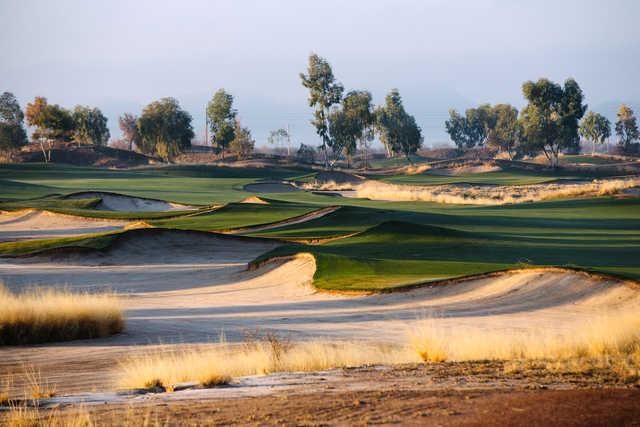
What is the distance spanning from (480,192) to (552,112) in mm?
48405

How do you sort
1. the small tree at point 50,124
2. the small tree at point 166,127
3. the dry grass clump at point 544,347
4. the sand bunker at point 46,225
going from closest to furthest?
1. the dry grass clump at point 544,347
2. the sand bunker at point 46,225
3. the small tree at point 50,124
4. the small tree at point 166,127

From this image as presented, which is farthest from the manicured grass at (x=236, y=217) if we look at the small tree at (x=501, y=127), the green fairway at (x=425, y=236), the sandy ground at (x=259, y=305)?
the small tree at (x=501, y=127)

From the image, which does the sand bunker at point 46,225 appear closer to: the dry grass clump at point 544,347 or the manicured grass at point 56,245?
the manicured grass at point 56,245

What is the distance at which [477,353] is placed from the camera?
10.4 m

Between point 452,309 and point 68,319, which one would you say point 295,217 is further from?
point 68,319

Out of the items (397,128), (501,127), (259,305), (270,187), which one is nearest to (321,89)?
(397,128)

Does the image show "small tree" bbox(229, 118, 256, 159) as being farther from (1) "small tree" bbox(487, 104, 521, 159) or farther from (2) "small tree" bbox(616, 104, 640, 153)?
(2) "small tree" bbox(616, 104, 640, 153)

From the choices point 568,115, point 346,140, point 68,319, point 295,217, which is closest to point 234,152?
point 346,140

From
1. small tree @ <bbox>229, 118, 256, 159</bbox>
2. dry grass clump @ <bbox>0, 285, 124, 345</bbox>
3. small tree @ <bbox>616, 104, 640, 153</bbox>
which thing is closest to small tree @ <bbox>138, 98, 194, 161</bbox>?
small tree @ <bbox>229, 118, 256, 159</bbox>

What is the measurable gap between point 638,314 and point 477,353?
3563 mm

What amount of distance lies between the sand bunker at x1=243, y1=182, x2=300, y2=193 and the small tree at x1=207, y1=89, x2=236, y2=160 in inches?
2133

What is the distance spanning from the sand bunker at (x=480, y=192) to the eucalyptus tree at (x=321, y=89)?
37.8 metres

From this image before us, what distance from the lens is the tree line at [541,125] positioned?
106188 mm

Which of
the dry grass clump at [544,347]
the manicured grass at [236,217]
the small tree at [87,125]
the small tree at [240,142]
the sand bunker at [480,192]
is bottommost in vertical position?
the sand bunker at [480,192]
